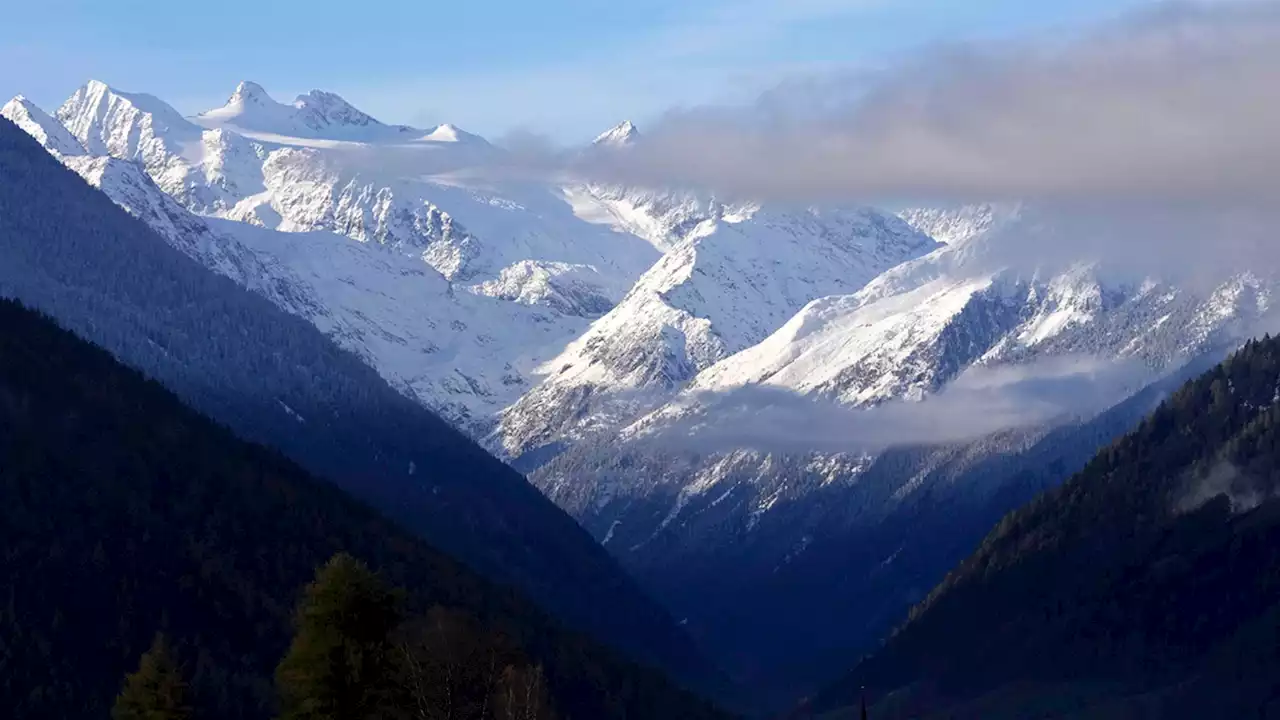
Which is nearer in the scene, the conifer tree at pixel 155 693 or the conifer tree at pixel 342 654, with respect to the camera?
the conifer tree at pixel 342 654

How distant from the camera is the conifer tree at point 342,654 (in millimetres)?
85250

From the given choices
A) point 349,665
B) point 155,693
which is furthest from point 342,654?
point 155,693

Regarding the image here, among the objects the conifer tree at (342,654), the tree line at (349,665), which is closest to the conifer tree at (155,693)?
the tree line at (349,665)

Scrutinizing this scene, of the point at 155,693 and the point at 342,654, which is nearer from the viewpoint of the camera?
the point at 342,654

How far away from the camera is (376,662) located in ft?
282

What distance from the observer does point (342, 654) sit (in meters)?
85.6

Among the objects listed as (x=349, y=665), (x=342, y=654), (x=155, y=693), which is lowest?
(x=155, y=693)

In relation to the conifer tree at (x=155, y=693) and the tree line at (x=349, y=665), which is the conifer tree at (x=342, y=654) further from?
the conifer tree at (x=155, y=693)

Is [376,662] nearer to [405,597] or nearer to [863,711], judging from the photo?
[405,597]

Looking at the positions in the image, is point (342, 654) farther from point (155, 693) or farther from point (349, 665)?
point (155, 693)

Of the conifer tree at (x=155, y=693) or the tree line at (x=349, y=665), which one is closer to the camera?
the tree line at (x=349, y=665)

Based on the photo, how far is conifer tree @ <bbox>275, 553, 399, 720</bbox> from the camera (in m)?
85.2

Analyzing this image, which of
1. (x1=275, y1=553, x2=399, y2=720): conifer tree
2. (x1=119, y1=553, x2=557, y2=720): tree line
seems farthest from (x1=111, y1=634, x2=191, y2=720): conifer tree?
(x1=275, y1=553, x2=399, y2=720): conifer tree

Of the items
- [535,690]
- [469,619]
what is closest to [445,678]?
[535,690]
